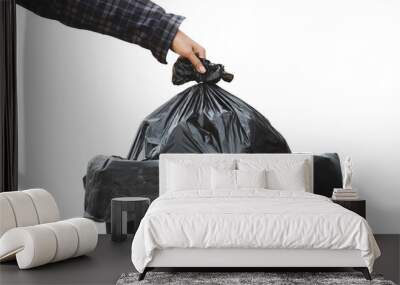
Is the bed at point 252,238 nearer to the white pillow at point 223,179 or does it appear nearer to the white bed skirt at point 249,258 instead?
the white bed skirt at point 249,258

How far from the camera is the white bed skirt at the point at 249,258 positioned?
4.29 metres

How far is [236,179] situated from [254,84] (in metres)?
1.14

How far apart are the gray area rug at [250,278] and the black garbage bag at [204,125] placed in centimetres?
196

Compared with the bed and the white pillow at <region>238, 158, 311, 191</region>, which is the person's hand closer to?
the white pillow at <region>238, 158, 311, 191</region>

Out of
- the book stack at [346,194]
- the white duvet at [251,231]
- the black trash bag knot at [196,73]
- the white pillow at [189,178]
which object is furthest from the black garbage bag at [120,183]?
the white duvet at [251,231]

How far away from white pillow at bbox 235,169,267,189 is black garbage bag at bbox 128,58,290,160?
536 millimetres

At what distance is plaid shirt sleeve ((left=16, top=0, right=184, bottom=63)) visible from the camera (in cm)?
635

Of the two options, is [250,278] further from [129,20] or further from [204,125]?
[129,20]

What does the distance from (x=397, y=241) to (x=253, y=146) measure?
1.58 metres

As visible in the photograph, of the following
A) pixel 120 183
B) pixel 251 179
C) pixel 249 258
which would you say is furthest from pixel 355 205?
pixel 120 183

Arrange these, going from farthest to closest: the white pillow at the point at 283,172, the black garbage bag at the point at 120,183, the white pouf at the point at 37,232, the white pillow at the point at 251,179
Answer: the black garbage bag at the point at 120,183 → the white pillow at the point at 283,172 → the white pillow at the point at 251,179 → the white pouf at the point at 37,232

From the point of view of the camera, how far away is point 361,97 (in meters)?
6.34

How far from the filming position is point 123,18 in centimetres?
638

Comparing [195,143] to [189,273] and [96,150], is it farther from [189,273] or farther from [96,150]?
[189,273]
